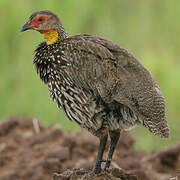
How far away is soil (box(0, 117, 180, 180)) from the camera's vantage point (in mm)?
8344

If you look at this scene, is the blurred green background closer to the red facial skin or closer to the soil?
the soil

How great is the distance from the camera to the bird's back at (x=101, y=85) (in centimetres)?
668

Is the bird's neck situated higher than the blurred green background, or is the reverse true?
the blurred green background

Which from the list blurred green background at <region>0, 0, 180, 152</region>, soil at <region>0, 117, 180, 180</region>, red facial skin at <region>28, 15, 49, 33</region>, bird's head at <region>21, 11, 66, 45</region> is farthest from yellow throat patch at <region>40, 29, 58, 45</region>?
blurred green background at <region>0, 0, 180, 152</region>

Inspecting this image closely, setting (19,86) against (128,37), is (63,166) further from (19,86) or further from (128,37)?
(128,37)

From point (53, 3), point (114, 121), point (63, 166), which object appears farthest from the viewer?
point (53, 3)

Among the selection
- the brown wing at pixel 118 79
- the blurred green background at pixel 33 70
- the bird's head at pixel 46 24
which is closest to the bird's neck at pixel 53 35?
the bird's head at pixel 46 24

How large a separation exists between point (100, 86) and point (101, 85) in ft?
0.04

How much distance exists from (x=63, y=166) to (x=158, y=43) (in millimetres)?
4045

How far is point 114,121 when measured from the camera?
6879mm

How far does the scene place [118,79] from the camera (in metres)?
6.75

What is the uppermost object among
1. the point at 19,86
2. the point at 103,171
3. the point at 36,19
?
the point at 19,86

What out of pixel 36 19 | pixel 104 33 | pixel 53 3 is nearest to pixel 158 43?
pixel 104 33

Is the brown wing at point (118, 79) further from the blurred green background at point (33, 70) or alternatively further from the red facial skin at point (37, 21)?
the blurred green background at point (33, 70)
